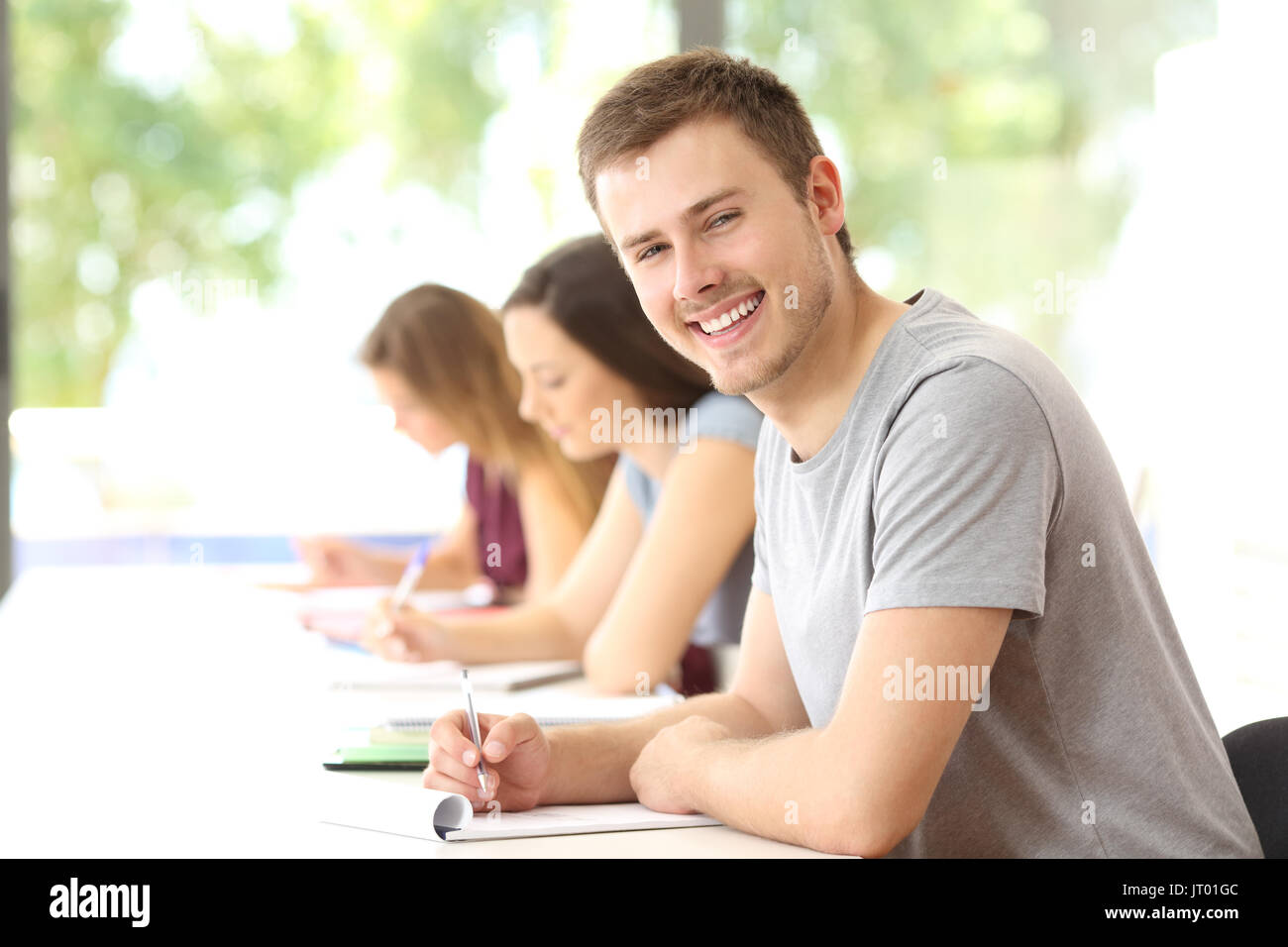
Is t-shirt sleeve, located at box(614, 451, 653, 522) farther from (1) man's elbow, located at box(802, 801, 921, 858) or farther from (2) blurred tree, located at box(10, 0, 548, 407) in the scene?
(2) blurred tree, located at box(10, 0, 548, 407)

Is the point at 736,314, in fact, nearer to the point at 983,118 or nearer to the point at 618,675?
the point at 618,675

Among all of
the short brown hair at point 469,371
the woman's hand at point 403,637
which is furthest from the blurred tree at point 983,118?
the woman's hand at point 403,637

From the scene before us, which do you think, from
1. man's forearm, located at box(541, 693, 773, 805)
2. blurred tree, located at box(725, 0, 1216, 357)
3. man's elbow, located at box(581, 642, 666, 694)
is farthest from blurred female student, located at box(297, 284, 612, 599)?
blurred tree, located at box(725, 0, 1216, 357)

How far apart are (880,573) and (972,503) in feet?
0.30

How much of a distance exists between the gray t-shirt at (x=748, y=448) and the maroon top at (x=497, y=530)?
638mm

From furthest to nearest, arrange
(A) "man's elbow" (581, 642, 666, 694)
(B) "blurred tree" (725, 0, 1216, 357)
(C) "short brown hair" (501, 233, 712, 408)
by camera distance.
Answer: (B) "blurred tree" (725, 0, 1216, 357)
(C) "short brown hair" (501, 233, 712, 408)
(A) "man's elbow" (581, 642, 666, 694)

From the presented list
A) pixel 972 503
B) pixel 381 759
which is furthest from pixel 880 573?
pixel 381 759

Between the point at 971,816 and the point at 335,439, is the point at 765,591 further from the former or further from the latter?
the point at 335,439

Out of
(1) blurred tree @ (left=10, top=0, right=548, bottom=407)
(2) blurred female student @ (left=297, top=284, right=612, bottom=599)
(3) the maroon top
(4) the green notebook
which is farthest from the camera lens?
(1) blurred tree @ (left=10, top=0, right=548, bottom=407)

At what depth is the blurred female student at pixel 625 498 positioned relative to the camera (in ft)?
5.99

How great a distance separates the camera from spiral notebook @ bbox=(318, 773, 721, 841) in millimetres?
1055

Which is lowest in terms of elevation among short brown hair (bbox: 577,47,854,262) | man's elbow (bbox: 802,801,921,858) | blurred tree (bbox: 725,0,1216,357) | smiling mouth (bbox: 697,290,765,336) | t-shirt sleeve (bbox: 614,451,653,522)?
man's elbow (bbox: 802,801,921,858)

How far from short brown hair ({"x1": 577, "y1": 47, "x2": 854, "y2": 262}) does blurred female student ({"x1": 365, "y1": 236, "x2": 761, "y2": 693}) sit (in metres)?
0.65
